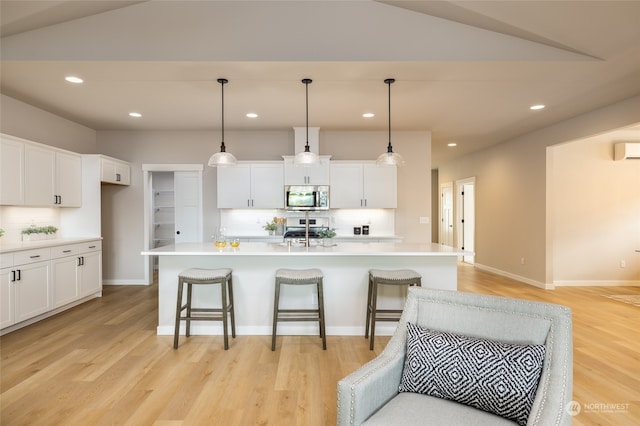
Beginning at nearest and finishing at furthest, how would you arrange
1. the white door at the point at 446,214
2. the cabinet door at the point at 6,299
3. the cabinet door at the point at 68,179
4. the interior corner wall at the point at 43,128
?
the cabinet door at the point at 6,299
the interior corner wall at the point at 43,128
the cabinet door at the point at 68,179
the white door at the point at 446,214

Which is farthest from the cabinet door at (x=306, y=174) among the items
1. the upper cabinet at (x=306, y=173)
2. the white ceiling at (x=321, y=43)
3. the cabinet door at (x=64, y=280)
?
the cabinet door at (x=64, y=280)

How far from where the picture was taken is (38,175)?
4.12 m

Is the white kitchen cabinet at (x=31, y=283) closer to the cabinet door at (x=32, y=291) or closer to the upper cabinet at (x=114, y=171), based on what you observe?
the cabinet door at (x=32, y=291)

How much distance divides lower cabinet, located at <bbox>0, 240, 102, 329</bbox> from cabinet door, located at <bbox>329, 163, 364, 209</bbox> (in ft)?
12.0

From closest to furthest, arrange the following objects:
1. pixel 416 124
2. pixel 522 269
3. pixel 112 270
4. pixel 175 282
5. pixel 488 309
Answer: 1. pixel 488 309
2. pixel 175 282
3. pixel 416 124
4. pixel 112 270
5. pixel 522 269

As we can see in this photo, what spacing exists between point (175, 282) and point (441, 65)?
344cm

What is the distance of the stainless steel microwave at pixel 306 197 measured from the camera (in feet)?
17.5

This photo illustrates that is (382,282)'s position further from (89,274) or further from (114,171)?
(114,171)

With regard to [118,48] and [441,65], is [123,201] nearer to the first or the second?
[118,48]

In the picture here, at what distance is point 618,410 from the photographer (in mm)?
2162

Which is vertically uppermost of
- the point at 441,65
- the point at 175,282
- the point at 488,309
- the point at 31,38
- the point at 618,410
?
the point at 31,38

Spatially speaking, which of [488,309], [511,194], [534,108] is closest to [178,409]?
[488,309]

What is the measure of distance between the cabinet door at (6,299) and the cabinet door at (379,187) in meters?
4.55

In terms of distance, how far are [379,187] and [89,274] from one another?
14.8ft
